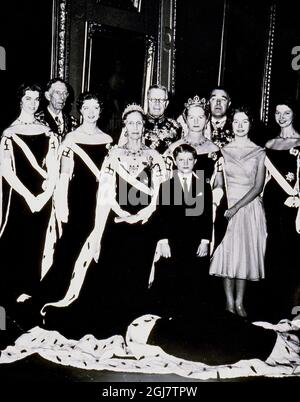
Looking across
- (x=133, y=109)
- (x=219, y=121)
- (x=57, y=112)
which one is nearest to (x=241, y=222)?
(x=219, y=121)

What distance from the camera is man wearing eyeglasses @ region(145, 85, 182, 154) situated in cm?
353

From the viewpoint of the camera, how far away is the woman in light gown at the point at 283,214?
355 centimetres

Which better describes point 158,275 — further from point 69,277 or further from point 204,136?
point 204,136

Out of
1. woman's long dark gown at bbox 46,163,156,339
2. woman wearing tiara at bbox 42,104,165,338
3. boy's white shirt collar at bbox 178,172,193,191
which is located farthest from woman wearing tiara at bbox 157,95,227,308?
woman's long dark gown at bbox 46,163,156,339

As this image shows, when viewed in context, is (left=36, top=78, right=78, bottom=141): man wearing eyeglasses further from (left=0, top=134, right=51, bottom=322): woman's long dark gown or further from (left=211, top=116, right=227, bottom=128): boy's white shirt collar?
(left=211, top=116, right=227, bottom=128): boy's white shirt collar

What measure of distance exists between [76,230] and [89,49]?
1.24m

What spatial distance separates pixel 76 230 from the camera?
3479 millimetres

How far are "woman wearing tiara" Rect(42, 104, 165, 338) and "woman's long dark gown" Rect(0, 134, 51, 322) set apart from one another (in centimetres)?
28

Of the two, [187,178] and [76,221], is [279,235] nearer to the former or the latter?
[187,178]

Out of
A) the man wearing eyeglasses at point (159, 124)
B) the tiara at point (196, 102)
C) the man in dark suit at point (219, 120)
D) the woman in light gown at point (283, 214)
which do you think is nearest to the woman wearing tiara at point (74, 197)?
the man wearing eyeglasses at point (159, 124)

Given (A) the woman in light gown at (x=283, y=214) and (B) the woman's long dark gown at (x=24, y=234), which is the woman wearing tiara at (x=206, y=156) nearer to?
(A) the woman in light gown at (x=283, y=214)

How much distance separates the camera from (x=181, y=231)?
11.2 feet
